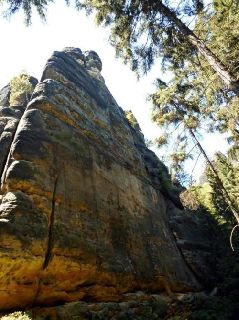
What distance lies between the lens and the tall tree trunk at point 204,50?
10.6 metres

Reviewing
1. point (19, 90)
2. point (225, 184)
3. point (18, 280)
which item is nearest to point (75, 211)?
point (18, 280)

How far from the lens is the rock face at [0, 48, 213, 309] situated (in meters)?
10.3

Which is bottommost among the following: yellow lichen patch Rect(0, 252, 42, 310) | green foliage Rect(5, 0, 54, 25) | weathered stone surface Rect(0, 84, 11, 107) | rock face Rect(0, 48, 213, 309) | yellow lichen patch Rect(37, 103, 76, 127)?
yellow lichen patch Rect(0, 252, 42, 310)

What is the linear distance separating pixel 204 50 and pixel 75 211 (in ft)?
26.0

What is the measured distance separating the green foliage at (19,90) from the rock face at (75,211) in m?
2.87

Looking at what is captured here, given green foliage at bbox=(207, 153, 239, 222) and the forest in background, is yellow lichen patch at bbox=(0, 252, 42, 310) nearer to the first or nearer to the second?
the forest in background

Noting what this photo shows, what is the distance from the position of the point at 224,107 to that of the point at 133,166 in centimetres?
725

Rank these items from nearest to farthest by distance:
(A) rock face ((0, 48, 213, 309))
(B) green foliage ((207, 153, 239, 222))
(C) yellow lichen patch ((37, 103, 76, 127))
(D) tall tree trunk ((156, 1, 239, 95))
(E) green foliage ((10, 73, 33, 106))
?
1. (A) rock face ((0, 48, 213, 309))
2. (D) tall tree trunk ((156, 1, 239, 95))
3. (C) yellow lichen patch ((37, 103, 76, 127))
4. (E) green foliage ((10, 73, 33, 106))
5. (B) green foliage ((207, 153, 239, 222))

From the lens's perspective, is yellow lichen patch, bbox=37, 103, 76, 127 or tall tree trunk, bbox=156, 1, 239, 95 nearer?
tall tree trunk, bbox=156, 1, 239, 95

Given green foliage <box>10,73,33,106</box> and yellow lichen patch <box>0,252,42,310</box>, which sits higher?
green foliage <box>10,73,33,106</box>

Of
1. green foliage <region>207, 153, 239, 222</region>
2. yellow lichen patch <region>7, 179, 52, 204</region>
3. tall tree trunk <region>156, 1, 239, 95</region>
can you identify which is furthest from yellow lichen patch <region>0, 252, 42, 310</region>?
green foliage <region>207, 153, 239, 222</region>

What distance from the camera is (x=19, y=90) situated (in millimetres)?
21578

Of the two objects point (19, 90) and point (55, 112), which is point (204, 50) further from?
point (19, 90)

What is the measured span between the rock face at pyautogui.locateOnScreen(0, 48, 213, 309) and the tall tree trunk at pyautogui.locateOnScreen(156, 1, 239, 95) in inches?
260
